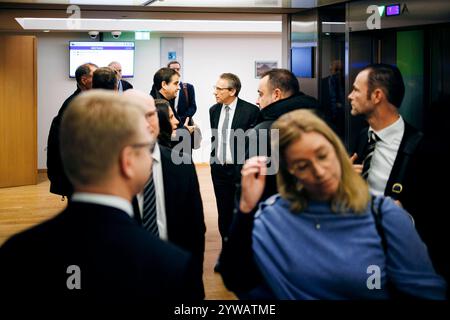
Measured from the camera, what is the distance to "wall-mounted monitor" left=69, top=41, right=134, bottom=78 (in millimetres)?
10281

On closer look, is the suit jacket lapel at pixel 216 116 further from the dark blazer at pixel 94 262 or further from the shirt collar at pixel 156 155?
the dark blazer at pixel 94 262

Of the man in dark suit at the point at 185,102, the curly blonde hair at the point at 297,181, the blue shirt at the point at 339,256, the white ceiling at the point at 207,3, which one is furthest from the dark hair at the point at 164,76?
the blue shirt at the point at 339,256

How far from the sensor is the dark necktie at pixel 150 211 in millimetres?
2410

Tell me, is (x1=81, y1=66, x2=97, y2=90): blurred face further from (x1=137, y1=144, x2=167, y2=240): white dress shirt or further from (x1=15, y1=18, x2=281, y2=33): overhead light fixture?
(x1=15, y1=18, x2=281, y2=33): overhead light fixture

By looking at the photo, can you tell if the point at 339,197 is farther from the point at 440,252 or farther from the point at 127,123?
the point at 440,252

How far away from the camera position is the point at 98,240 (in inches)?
48.2

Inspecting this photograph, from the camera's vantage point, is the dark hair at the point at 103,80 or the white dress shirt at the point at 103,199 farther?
the dark hair at the point at 103,80

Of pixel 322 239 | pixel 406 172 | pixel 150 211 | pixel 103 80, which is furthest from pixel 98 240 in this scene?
Answer: pixel 103 80

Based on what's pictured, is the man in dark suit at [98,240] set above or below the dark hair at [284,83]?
below

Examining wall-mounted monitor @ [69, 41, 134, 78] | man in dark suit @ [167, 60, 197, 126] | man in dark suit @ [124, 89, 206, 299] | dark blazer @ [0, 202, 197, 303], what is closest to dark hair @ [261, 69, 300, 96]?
man in dark suit @ [124, 89, 206, 299]

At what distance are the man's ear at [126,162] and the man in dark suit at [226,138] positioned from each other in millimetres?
3747

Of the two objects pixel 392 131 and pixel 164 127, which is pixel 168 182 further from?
pixel 392 131

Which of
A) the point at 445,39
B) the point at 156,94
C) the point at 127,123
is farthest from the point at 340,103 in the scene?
the point at 127,123

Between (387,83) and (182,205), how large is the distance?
124 centimetres
